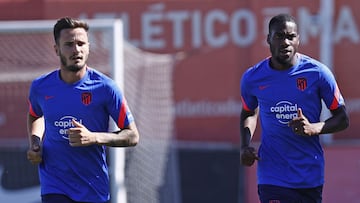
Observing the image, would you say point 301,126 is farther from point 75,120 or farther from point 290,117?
point 75,120

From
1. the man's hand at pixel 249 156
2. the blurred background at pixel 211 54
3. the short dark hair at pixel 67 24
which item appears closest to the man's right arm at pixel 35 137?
the short dark hair at pixel 67 24

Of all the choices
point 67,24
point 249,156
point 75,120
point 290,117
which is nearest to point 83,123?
A: point 75,120

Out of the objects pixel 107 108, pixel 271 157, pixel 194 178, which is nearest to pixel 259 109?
pixel 271 157

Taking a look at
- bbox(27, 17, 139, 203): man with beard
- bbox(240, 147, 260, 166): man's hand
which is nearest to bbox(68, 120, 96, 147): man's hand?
bbox(27, 17, 139, 203): man with beard

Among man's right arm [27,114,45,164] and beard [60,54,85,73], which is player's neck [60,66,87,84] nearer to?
beard [60,54,85,73]

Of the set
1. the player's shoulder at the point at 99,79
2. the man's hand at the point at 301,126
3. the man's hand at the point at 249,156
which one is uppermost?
the player's shoulder at the point at 99,79

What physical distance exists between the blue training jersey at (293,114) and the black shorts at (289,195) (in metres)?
0.03

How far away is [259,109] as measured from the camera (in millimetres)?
6465

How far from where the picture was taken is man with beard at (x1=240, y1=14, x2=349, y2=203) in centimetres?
618

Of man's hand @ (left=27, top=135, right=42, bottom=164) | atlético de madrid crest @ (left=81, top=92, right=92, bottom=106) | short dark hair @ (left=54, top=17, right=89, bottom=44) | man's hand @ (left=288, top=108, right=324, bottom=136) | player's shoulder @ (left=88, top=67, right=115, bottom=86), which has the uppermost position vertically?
short dark hair @ (left=54, top=17, right=89, bottom=44)

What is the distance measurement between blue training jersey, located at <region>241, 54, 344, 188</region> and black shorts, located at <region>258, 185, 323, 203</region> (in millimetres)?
31

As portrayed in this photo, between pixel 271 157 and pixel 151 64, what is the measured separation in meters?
3.55

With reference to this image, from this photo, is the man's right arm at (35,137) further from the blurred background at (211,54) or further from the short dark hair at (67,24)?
the blurred background at (211,54)

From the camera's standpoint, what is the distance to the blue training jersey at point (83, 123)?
5973 mm
